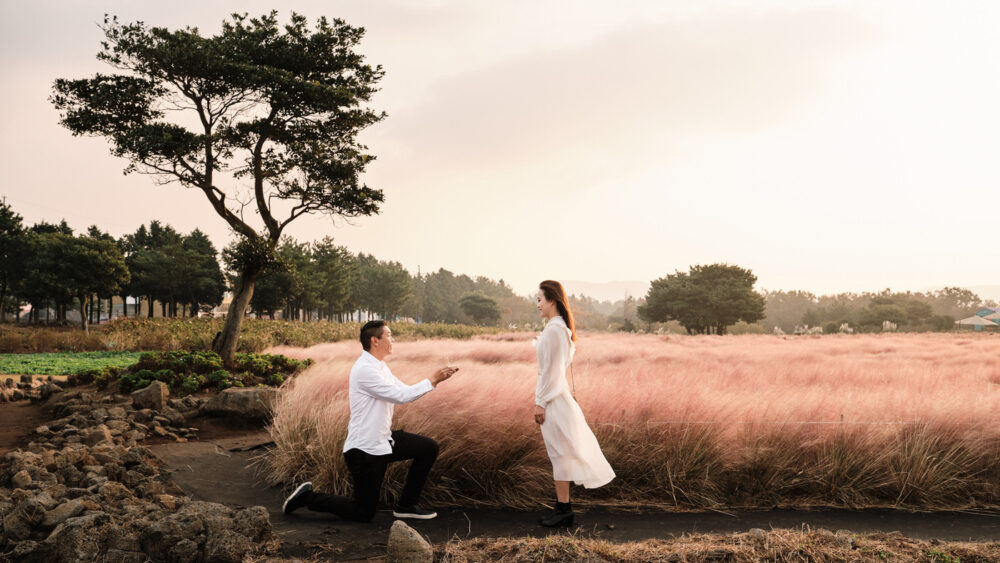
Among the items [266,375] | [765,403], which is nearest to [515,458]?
[765,403]

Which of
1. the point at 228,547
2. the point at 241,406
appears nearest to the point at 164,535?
the point at 228,547

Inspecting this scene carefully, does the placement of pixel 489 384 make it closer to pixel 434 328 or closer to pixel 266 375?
pixel 266 375

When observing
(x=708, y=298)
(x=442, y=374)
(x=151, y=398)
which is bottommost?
(x=151, y=398)

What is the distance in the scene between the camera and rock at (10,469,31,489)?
4703 millimetres

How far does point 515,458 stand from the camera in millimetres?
5258

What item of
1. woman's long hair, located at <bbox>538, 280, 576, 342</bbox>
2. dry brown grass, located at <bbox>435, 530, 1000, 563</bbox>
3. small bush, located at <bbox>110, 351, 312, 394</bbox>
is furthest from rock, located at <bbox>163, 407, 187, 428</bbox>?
woman's long hair, located at <bbox>538, 280, 576, 342</bbox>

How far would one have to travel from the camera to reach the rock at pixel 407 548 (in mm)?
3492

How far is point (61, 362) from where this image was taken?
17.1 m

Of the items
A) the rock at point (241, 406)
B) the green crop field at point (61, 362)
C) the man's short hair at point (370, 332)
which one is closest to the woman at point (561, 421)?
the man's short hair at point (370, 332)

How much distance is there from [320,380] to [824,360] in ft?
37.9

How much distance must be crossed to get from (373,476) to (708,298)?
142ft

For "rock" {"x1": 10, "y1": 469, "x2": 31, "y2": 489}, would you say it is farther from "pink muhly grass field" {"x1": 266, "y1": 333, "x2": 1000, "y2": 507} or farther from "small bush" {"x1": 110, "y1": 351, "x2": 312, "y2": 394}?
"small bush" {"x1": 110, "y1": 351, "x2": 312, "y2": 394}

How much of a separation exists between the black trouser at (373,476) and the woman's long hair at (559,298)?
146cm

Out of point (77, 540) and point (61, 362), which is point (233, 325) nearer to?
point (61, 362)
